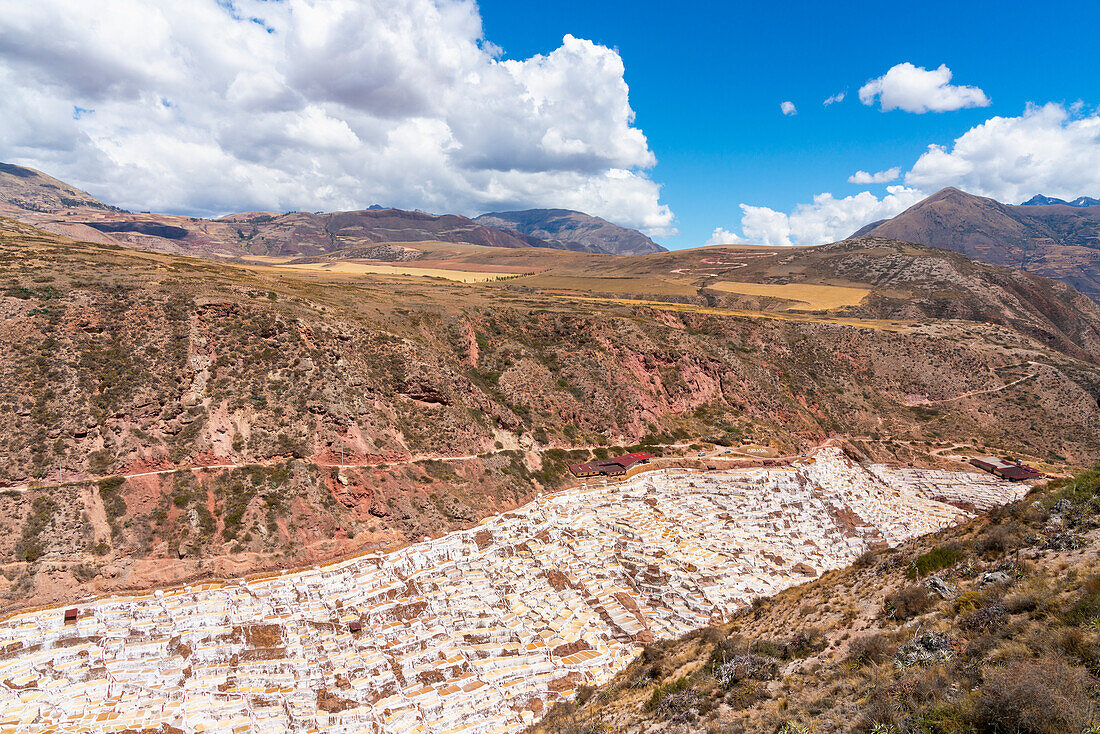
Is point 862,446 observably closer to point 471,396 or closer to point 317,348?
point 471,396

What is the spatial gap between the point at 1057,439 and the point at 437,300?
8940cm

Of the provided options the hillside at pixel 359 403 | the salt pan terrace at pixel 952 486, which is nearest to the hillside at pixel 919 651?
the hillside at pixel 359 403

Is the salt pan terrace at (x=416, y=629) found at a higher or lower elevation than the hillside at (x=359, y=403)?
lower

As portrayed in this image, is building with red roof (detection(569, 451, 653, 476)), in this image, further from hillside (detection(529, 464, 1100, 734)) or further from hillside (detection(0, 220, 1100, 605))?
hillside (detection(529, 464, 1100, 734))

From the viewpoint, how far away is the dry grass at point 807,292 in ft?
379

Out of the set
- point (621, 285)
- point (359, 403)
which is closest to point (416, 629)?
point (359, 403)

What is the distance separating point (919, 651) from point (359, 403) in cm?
4184

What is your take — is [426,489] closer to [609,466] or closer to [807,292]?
[609,466]

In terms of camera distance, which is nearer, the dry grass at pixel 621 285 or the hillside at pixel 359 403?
the hillside at pixel 359 403

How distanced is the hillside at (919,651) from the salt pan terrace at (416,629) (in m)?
6.52

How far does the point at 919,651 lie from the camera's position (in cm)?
1448

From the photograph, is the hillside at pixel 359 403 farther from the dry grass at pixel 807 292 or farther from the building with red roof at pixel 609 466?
the dry grass at pixel 807 292

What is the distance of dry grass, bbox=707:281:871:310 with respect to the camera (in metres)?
115

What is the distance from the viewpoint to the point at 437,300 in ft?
243
